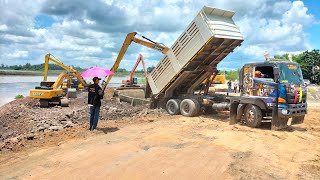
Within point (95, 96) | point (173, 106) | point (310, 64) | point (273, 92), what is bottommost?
point (173, 106)

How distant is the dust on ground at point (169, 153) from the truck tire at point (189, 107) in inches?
81.2

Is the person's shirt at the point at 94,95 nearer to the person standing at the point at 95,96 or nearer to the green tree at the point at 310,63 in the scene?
the person standing at the point at 95,96

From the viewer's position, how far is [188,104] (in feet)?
48.7

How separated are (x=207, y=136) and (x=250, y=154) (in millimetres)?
2435

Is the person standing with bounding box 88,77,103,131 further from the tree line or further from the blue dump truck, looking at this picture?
the tree line

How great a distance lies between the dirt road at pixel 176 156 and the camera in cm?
655

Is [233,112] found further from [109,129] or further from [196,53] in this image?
[109,129]

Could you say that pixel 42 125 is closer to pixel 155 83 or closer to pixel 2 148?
pixel 2 148

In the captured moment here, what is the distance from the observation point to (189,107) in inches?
581

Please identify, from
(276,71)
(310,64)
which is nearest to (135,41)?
(276,71)

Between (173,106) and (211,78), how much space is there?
7.37 ft

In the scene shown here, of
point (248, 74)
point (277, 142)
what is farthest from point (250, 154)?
point (248, 74)

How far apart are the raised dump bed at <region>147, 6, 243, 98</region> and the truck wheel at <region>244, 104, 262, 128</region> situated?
290 centimetres

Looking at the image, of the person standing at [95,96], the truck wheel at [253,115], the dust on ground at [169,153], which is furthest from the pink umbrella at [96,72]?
the truck wheel at [253,115]
